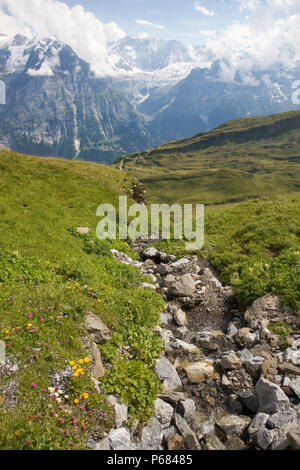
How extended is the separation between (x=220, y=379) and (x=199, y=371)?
2.61ft

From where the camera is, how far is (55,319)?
995 centimetres

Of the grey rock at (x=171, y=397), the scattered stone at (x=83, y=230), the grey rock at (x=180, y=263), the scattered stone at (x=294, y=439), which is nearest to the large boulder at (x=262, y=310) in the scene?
the grey rock at (x=171, y=397)

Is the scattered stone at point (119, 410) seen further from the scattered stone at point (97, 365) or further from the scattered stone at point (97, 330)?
the scattered stone at point (97, 330)

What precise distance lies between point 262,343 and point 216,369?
8.27ft

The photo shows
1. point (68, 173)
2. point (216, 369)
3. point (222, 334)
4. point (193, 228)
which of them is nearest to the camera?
point (216, 369)

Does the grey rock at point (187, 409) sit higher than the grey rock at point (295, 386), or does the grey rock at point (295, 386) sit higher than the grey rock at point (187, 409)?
the grey rock at point (295, 386)

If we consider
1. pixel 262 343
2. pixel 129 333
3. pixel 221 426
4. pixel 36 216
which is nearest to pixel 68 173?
pixel 36 216

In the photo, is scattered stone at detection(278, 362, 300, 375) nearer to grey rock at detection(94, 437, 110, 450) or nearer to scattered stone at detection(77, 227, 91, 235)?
grey rock at detection(94, 437, 110, 450)

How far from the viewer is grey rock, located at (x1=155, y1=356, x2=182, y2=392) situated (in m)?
9.66

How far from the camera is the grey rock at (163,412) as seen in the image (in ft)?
27.1

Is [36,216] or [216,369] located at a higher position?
[36,216]

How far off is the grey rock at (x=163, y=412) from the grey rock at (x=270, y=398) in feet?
9.45

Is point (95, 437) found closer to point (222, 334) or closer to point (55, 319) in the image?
point (55, 319)
